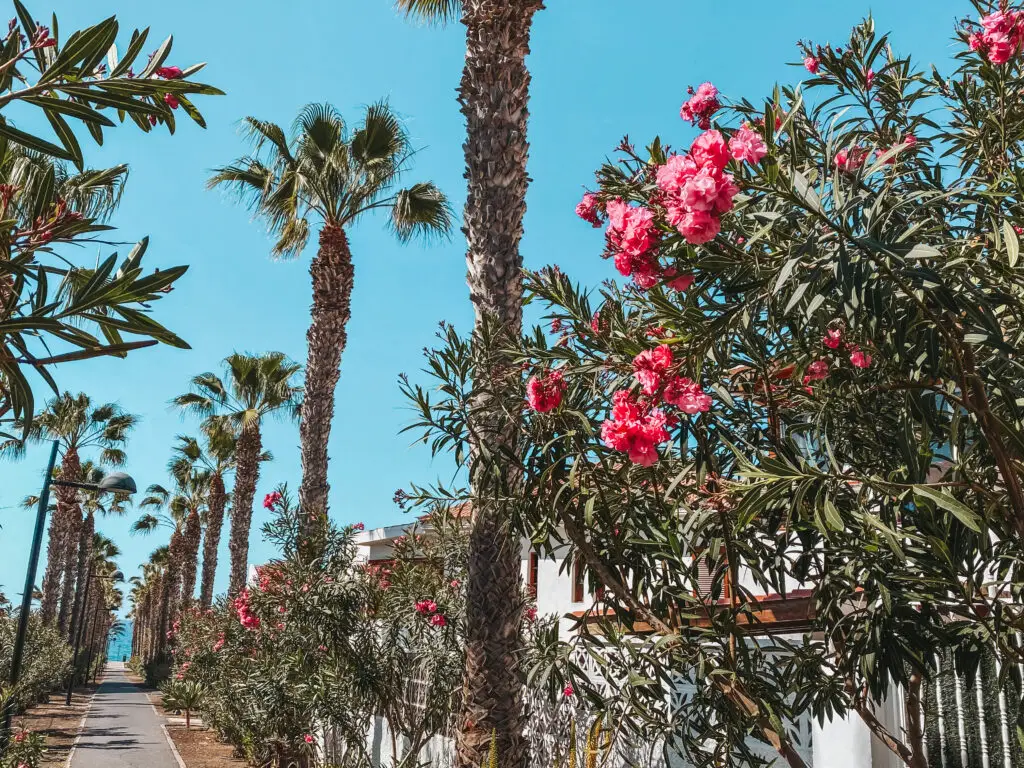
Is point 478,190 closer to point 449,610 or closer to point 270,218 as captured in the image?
point 449,610

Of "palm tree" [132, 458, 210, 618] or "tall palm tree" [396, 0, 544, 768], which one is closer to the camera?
"tall palm tree" [396, 0, 544, 768]

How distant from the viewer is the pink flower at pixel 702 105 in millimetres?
4324

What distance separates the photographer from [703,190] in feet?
8.39

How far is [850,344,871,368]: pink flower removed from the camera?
3.31m

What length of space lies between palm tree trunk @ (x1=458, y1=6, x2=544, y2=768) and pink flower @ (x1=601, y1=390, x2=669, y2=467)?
3.51ft

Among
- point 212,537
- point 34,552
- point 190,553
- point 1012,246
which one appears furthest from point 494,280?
point 190,553

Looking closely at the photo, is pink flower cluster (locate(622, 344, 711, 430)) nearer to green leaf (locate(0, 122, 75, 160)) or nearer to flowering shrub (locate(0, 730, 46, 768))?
green leaf (locate(0, 122, 75, 160))

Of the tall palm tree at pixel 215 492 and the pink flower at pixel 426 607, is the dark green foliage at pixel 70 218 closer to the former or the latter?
the pink flower at pixel 426 607

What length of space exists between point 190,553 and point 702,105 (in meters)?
40.0

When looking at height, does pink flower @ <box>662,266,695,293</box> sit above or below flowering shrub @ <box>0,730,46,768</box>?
above

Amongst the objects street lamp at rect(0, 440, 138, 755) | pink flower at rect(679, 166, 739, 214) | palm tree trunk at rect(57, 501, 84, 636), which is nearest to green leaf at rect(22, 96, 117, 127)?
pink flower at rect(679, 166, 739, 214)

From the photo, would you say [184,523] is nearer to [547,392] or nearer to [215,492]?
[215,492]

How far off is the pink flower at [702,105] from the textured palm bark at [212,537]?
28.9 meters

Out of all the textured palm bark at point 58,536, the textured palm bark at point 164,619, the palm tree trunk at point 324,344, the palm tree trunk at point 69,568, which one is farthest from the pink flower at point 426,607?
the textured palm bark at point 164,619
